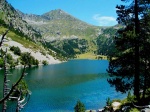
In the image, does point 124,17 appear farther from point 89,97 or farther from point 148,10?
point 89,97

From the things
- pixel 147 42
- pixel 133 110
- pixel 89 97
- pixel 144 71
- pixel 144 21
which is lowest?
pixel 89 97

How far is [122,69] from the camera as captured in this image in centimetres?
3269

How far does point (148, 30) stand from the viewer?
3172 cm

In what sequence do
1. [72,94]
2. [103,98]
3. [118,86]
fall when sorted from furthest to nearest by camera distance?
[72,94] → [103,98] → [118,86]

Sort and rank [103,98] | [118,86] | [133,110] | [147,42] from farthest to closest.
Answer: [103,98]
[118,86]
[147,42]
[133,110]

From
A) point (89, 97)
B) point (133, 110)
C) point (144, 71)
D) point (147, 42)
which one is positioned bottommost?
point (89, 97)

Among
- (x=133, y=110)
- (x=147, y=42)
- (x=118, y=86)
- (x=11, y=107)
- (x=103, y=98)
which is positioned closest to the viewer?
(x=133, y=110)

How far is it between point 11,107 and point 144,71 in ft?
179

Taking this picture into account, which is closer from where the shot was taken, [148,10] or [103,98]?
[148,10]

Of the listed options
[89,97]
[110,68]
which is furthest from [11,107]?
[110,68]

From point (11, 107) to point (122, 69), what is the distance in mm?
53923

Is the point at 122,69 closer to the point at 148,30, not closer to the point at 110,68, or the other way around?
the point at 110,68

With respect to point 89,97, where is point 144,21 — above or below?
above

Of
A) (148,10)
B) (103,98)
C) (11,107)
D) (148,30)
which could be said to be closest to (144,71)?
(148,30)
